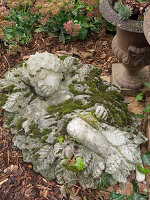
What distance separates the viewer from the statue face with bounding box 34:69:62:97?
234cm

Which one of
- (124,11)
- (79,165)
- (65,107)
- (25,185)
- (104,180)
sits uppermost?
(124,11)

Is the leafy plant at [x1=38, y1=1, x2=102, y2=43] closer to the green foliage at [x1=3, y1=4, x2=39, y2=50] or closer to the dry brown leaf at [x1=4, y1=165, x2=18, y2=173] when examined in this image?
the green foliage at [x1=3, y1=4, x2=39, y2=50]

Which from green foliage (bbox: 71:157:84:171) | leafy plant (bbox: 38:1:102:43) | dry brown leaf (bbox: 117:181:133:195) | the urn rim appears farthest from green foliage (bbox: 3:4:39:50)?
dry brown leaf (bbox: 117:181:133:195)

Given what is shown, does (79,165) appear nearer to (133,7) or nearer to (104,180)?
(104,180)

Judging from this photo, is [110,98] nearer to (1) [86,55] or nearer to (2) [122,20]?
(2) [122,20]

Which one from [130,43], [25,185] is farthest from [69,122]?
[130,43]

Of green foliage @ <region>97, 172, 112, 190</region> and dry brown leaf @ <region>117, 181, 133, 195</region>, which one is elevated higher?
Result: green foliage @ <region>97, 172, 112, 190</region>

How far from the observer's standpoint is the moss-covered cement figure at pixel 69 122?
2000 mm

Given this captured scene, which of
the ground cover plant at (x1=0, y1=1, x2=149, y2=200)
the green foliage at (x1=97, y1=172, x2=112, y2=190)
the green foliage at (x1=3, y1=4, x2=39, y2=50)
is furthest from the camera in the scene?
the green foliage at (x1=3, y1=4, x2=39, y2=50)

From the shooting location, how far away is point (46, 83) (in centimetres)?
236

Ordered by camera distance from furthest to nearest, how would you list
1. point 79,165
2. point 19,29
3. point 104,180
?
1. point 19,29
2. point 104,180
3. point 79,165

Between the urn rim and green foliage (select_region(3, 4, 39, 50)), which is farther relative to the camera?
green foliage (select_region(3, 4, 39, 50))

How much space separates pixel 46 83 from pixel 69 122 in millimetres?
517

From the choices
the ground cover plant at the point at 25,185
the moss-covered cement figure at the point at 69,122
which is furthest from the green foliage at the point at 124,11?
the ground cover plant at the point at 25,185
